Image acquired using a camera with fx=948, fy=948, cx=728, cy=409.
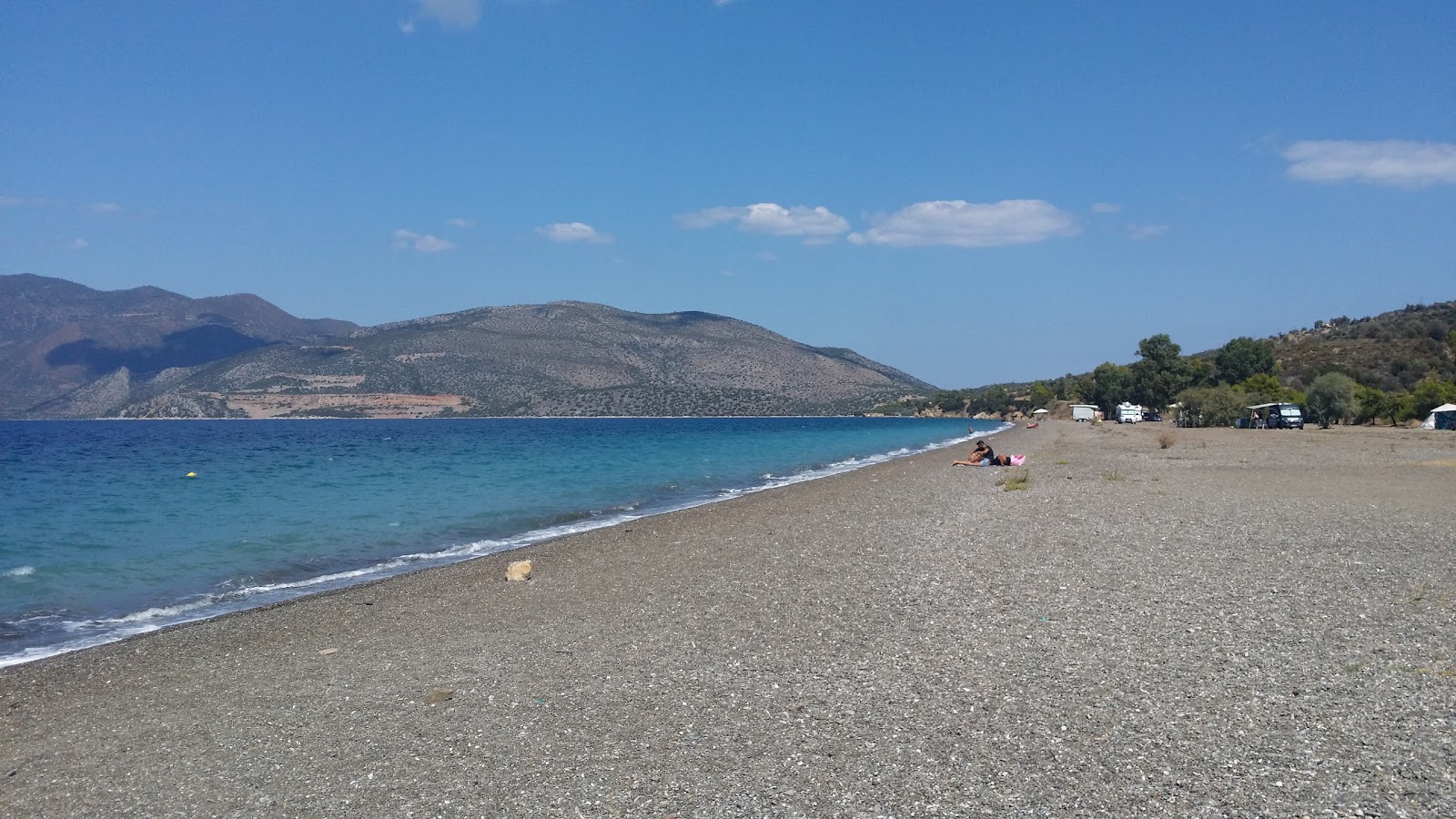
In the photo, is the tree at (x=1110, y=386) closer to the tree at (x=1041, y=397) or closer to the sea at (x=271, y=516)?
the tree at (x=1041, y=397)

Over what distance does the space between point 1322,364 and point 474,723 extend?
80498mm

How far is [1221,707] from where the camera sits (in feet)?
18.8

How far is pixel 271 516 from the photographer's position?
21000mm

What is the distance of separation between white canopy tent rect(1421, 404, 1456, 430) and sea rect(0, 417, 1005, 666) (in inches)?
1034

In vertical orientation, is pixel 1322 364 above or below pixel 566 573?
above

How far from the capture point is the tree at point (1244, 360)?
7388 centimetres

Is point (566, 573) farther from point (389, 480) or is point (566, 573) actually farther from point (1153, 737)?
point (389, 480)

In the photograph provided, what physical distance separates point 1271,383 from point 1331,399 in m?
11.7

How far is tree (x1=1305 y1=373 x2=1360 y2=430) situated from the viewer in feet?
175

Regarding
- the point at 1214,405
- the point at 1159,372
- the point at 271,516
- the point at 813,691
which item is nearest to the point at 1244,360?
the point at 1159,372

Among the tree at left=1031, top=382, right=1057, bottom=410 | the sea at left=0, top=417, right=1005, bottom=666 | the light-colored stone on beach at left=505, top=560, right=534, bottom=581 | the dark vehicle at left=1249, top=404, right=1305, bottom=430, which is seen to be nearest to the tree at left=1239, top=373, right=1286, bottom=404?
the dark vehicle at left=1249, top=404, right=1305, bottom=430

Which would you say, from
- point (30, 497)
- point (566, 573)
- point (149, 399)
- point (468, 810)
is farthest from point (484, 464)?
point (149, 399)

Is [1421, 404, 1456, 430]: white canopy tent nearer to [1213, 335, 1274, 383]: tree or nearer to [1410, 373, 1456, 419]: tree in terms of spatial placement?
[1410, 373, 1456, 419]: tree

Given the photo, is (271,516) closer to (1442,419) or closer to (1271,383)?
(1442,419)
